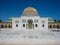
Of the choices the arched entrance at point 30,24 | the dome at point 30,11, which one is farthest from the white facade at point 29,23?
the dome at point 30,11

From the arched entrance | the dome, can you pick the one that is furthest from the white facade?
the dome

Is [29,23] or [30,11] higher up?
[30,11]

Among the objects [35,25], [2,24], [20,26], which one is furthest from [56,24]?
[2,24]

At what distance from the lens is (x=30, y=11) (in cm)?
3647

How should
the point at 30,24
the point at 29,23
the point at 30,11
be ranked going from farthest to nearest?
the point at 30,11 → the point at 29,23 → the point at 30,24

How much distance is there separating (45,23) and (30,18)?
3.69m

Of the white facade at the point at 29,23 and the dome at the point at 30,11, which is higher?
the dome at the point at 30,11

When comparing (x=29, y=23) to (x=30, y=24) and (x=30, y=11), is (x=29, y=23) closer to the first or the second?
(x=30, y=24)

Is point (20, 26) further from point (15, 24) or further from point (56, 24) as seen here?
point (56, 24)

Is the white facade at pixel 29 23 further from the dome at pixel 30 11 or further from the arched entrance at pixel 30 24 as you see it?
the dome at pixel 30 11

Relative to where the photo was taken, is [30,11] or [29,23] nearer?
[29,23]

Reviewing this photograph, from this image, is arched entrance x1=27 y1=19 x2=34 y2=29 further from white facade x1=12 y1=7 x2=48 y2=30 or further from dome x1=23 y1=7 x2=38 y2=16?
dome x1=23 y1=7 x2=38 y2=16

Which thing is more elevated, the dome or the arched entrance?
the dome

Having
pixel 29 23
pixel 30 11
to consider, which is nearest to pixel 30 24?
pixel 29 23
